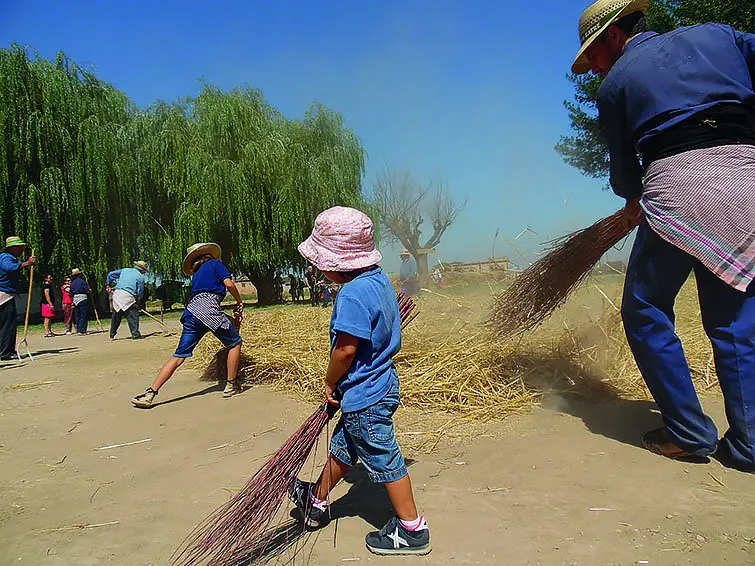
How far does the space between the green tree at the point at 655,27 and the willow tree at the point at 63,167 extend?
13407 mm

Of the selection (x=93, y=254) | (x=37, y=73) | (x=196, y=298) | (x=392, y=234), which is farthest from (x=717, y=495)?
(x=392, y=234)

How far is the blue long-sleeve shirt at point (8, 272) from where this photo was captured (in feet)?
24.8

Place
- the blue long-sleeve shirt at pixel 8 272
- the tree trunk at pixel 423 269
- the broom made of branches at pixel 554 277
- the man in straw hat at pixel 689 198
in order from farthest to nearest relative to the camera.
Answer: the tree trunk at pixel 423 269, the blue long-sleeve shirt at pixel 8 272, the broom made of branches at pixel 554 277, the man in straw hat at pixel 689 198

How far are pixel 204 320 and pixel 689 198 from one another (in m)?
4.04

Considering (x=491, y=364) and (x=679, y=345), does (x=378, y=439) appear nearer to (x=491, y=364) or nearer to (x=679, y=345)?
(x=679, y=345)

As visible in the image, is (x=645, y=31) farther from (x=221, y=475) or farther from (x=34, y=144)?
(x=34, y=144)

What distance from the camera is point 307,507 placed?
2482 mm

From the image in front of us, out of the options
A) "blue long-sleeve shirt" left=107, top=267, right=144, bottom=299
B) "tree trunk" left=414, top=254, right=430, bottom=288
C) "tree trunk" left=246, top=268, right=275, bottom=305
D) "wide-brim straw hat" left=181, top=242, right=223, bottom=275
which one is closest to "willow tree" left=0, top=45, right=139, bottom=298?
"tree trunk" left=246, top=268, right=275, bottom=305

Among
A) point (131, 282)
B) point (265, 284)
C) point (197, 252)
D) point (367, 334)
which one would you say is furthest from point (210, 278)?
point (265, 284)

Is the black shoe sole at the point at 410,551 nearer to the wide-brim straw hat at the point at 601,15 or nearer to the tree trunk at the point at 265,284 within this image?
the wide-brim straw hat at the point at 601,15

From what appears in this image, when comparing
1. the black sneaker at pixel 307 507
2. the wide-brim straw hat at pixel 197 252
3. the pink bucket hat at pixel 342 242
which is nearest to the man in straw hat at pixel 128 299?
the wide-brim straw hat at pixel 197 252

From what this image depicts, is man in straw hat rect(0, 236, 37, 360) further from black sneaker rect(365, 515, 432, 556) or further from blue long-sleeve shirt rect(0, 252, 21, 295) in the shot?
black sneaker rect(365, 515, 432, 556)

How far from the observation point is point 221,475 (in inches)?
126

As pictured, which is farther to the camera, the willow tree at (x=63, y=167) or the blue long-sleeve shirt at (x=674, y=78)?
the willow tree at (x=63, y=167)
